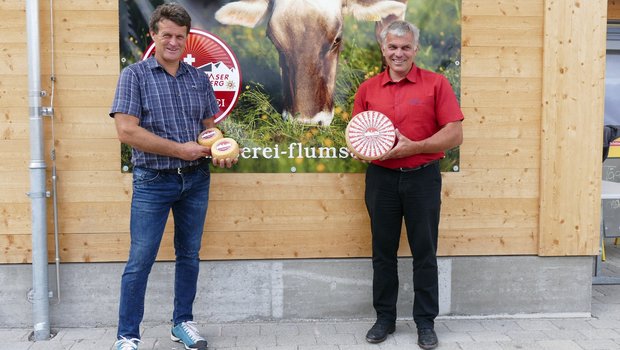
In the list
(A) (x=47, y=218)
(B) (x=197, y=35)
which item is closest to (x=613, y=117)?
(B) (x=197, y=35)

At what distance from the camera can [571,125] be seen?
3955 mm

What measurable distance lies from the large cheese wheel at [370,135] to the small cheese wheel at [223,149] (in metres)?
0.68

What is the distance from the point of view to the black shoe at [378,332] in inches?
140

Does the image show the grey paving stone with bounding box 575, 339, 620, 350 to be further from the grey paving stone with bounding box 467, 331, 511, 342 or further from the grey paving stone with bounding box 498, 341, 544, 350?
the grey paving stone with bounding box 467, 331, 511, 342

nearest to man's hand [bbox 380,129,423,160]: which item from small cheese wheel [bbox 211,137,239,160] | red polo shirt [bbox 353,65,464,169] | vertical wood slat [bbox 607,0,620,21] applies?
red polo shirt [bbox 353,65,464,169]

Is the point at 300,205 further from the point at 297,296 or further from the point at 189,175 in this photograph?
the point at 189,175

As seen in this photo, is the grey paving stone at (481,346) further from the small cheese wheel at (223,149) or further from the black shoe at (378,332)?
the small cheese wheel at (223,149)

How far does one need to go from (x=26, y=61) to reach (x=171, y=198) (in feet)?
4.68

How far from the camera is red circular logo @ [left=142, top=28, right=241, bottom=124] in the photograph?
3.78 metres

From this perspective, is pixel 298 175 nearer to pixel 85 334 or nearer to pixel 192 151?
pixel 192 151

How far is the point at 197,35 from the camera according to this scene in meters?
3.78

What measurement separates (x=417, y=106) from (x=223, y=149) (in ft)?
3.81

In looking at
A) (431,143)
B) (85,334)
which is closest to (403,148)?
(431,143)

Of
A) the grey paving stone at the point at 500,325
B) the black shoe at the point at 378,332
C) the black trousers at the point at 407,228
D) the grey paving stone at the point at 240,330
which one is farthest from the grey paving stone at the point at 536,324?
the grey paving stone at the point at 240,330
